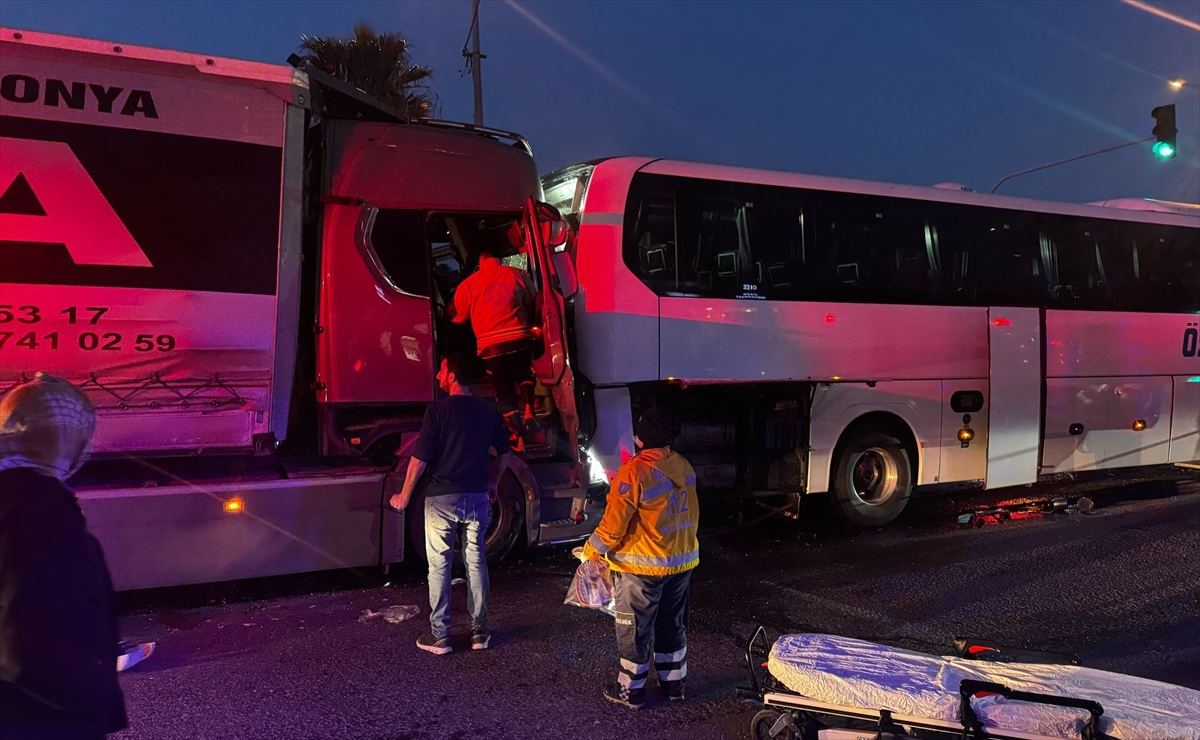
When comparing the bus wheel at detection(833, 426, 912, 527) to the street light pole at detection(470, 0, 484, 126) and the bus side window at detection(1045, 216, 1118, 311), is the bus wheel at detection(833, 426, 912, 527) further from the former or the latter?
the street light pole at detection(470, 0, 484, 126)

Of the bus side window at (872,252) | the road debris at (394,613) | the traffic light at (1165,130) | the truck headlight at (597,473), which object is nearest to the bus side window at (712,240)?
the bus side window at (872,252)

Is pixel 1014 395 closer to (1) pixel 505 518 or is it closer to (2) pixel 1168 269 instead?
(2) pixel 1168 269

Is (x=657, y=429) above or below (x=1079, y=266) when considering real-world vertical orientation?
below

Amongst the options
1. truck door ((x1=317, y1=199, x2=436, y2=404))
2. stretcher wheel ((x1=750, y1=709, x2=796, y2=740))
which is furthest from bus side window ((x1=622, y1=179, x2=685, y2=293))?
stretcher wheel ((x1=750, y1=709, x2=796, y2=740))

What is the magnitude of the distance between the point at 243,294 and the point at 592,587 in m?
3.12

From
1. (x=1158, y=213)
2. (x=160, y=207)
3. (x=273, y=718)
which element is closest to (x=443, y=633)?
(x=273, y=718)

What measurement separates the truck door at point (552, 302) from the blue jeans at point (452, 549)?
5.82 ft

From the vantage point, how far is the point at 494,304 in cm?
634

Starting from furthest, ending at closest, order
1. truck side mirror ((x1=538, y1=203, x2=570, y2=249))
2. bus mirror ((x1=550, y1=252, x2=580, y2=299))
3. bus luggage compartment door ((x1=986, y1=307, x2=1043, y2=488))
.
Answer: bus luggage compartment door ((x1=986, y1=307, x2=1043, y2=488)) → bus mirror ((x1=550, y1=252, x2=580, y2=299)) → truck side mirror ((x1=538, y1=203, x2=570, y2=249))

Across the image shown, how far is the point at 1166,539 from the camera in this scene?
7848 mm

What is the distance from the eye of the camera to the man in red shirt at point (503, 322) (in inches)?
250

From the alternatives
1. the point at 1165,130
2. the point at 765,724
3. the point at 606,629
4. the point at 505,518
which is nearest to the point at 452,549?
the point at 606,629

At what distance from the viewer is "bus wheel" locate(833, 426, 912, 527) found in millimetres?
8461

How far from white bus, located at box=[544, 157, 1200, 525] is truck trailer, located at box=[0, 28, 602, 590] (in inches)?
34.0
